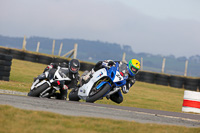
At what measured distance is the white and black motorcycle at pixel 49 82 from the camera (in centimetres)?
1117

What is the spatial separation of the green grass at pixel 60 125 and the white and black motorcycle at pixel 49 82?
13.5 ft

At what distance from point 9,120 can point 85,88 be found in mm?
5414

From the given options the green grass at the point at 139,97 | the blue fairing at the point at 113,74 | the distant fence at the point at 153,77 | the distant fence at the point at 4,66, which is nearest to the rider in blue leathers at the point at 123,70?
the blue fairing at the point at 113,74

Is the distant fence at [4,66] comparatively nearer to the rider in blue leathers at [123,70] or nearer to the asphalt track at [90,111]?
the rider in blue leathers at [123,70]

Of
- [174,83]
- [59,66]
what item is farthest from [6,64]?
[174,83]

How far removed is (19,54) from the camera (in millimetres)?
35156

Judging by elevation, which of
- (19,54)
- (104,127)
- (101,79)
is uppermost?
(19,54)

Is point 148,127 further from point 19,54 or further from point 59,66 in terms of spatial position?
point 19,54

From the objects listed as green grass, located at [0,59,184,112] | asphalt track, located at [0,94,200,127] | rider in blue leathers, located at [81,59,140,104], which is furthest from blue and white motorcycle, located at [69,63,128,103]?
green grass, located at [0,59,184,112]

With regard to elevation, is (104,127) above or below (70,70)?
below

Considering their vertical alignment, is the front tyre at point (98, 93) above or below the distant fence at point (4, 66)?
below

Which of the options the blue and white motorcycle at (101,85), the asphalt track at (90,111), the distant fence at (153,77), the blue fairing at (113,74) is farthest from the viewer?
the distant fence at (153,77)

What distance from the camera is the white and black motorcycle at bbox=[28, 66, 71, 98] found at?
1117 centimetres

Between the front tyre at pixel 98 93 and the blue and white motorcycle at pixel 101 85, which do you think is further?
the blue and white motorcycle at pixel 101 85
